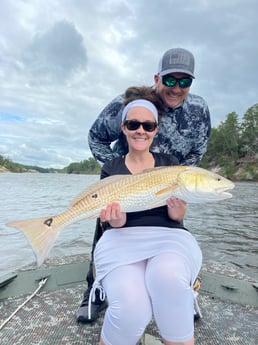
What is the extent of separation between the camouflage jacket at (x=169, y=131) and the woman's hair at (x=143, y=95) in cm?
16

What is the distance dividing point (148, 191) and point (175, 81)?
1320 mm

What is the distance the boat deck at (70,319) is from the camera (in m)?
2.81

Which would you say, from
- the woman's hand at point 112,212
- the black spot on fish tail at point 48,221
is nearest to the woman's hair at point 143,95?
the woman's hand at point 112,212

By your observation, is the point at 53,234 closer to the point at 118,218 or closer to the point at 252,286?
the point at 118,218

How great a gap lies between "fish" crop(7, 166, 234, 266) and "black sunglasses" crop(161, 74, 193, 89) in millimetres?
1096

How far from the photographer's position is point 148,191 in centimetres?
260

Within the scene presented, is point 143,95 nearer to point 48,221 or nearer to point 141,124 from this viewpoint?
point 141,124

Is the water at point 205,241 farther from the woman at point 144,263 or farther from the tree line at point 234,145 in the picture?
the tree line at point 234,145

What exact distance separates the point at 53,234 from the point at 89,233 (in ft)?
25.7

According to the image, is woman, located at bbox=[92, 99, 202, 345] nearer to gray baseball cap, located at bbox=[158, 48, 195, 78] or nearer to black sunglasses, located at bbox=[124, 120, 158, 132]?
black sunglasses, located at bbox=[124, 120, 158, 132]

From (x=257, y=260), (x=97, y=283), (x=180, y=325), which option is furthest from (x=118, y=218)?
(x=257, y=260)

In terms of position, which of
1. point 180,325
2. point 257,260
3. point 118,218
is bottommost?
point 257,260

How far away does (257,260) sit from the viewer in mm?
7770

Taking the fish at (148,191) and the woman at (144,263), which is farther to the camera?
the fish at (148,191)
